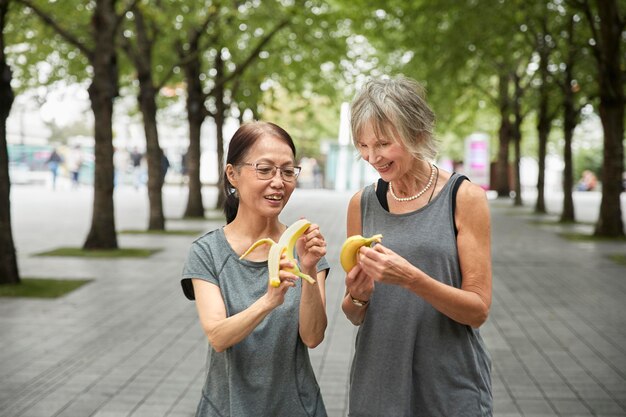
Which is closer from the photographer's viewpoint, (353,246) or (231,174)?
(353,246)

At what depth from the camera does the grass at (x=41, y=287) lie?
11.1 metres

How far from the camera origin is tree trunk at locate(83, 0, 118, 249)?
50.6ft

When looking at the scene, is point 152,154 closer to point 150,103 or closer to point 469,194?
point 150,103

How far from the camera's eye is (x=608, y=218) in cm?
1925

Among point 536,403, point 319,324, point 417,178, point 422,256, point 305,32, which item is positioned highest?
point 305,32

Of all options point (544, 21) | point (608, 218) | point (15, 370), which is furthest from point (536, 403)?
point (544, 21)

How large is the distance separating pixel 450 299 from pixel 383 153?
0.47 metres

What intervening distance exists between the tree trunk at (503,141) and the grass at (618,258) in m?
18.2

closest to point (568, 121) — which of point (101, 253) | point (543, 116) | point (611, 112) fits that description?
point (543, 116)

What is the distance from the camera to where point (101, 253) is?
15656 mm

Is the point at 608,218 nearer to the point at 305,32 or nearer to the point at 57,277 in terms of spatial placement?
the point at 305,32

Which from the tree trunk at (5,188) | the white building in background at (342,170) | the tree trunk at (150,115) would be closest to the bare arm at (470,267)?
the tree trunk at (5,188)

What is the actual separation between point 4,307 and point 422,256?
8335mm

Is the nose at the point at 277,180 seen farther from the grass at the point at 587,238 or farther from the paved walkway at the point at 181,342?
the grass at the point at 587,238
